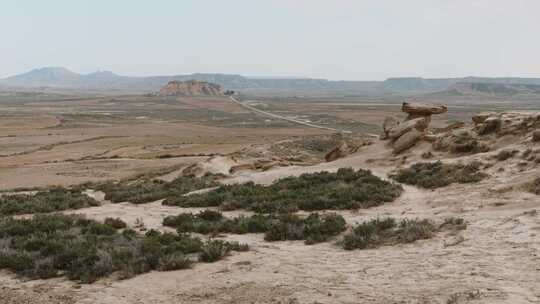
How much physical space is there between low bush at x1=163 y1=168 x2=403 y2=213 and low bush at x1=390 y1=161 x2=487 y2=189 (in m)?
1.13

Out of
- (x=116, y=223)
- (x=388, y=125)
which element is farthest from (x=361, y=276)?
(x=388, y=125)

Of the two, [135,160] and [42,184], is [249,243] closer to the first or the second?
[42,184]

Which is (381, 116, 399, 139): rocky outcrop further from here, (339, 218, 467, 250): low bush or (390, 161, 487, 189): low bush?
(339, 218, 467, 250): low bush

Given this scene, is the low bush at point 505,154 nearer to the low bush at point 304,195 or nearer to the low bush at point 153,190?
the low bush at point 304,195

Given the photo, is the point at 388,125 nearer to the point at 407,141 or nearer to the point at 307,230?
the point at 407,141

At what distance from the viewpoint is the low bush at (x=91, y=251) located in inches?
417

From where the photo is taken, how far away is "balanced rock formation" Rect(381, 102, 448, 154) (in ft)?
93.1

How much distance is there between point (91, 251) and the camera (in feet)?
37.3

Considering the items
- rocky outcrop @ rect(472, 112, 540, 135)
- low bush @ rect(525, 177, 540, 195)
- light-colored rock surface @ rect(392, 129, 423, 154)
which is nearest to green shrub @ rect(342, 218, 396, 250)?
low bush @ rect(525, 177, 540, 195)

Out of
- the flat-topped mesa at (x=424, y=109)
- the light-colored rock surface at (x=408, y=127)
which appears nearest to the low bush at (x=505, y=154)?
the light-colored rock surface at (x=408, y=127)

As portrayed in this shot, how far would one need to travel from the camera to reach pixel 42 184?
34.1m

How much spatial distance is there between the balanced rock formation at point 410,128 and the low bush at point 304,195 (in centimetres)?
708

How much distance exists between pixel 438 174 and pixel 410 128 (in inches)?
391

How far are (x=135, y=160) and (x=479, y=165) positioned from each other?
107ft
